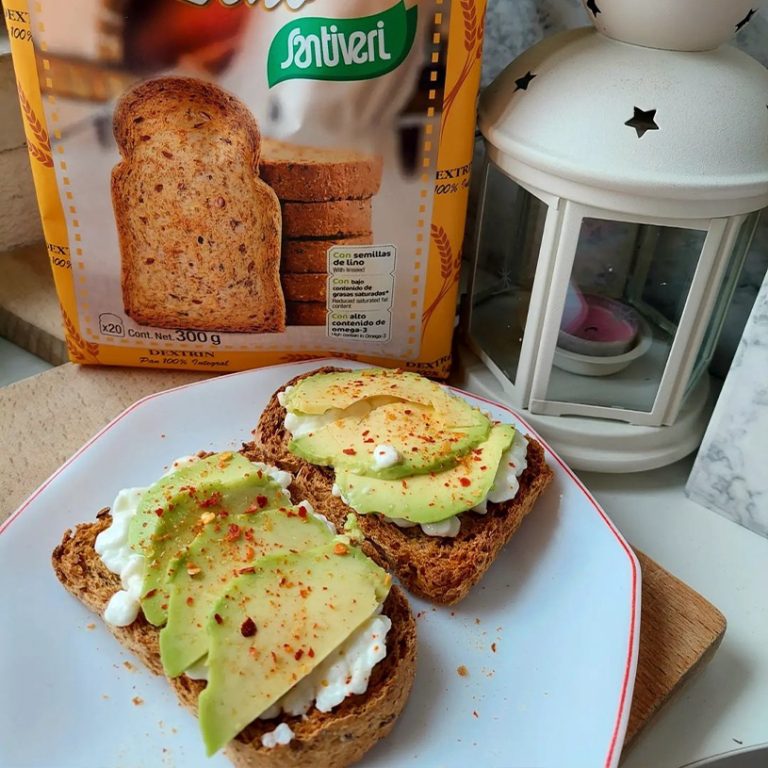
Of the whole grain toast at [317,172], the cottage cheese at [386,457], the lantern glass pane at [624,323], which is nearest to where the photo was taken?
the cottage cheese at [386,457]

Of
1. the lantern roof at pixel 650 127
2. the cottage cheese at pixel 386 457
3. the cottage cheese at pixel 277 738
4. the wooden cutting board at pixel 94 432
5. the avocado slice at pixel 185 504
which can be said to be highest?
the lantern roof at pixel 650 127

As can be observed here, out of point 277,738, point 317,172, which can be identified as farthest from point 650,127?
point 277,738

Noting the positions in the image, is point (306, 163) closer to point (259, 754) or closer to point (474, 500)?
point (474, 500)

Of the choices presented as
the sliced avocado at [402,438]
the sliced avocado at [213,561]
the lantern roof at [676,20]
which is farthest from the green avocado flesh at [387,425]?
the lantern roof at [676,20]

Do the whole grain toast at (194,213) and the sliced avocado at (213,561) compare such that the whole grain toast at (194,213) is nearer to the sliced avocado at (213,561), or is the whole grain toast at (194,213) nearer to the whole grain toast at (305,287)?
the whole grain toast at (305,287)

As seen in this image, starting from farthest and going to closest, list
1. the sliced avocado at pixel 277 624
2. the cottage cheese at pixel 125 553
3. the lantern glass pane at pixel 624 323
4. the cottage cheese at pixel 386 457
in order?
1. the lantern glass pane at pixel 624 323
2. the cottage cheese at pixel 386 457
3. the cottage cheese at pixel 125 553
4. the sliced avocado at pixel 277 624

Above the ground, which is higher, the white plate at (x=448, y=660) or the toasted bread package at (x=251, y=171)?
the toasted bread package at (x=251, y=171)

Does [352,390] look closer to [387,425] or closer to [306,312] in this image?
[387,425]

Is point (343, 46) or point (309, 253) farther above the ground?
point (343, 46)
